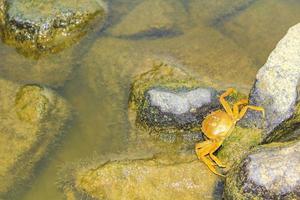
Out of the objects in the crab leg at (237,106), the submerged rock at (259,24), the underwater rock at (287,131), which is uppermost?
the submerged rock at (259,24)

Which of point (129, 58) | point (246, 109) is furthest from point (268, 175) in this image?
point (129, 58)

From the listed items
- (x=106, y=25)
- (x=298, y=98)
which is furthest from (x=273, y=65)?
(x=106, y=25)

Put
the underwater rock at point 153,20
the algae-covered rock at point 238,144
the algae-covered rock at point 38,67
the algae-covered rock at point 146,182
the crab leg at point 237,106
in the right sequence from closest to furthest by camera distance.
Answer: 1. the algae-covered rock at point 146,182
2. the algae-covered rock at point 238,144
3. the crab leg at point 237,106
4. the algae-covered rock at point 38,67
5. the underwater rock at point 153,20

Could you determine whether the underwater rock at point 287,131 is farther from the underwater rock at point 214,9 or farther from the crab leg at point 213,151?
the underwater rock at point 214,9

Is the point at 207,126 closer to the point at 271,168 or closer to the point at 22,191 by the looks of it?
the point at 271,168

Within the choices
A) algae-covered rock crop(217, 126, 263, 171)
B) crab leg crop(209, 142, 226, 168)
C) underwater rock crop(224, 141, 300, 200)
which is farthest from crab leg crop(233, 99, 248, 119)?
underwater rock crop(224, 141, 300, 200)

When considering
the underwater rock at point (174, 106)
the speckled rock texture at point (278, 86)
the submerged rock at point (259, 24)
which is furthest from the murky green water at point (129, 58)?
the speckled rock texture at point (278, 86)
